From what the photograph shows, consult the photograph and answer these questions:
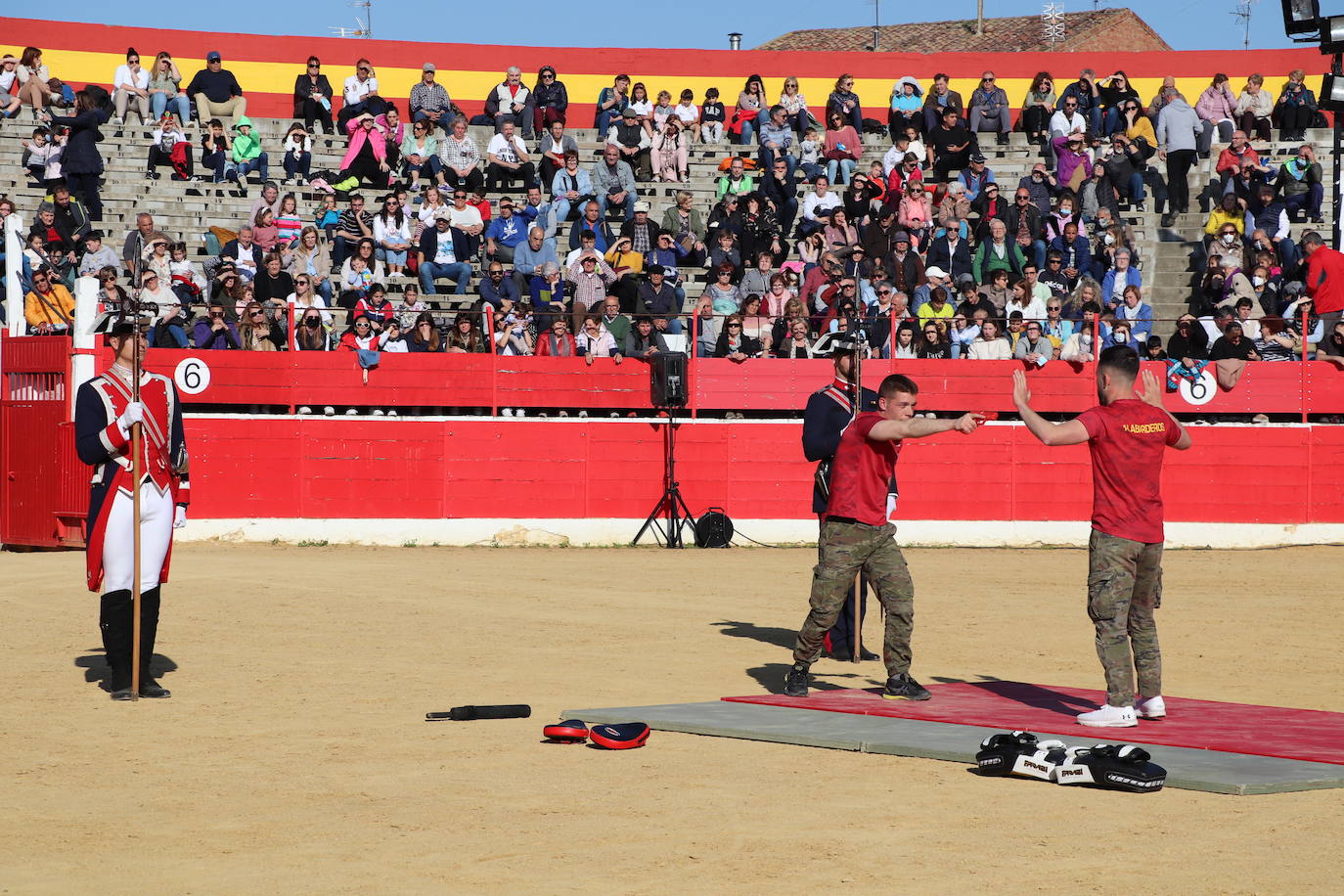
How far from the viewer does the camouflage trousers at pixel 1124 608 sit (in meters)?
8.60

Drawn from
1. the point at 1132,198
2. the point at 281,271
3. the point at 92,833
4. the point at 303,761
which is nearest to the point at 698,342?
the point at 281,271

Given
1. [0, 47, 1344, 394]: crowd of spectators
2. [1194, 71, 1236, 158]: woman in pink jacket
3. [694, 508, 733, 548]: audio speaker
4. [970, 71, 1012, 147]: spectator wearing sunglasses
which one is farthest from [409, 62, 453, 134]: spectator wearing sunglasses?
[1194, 71, 1236, 158]: woman in pink jacket

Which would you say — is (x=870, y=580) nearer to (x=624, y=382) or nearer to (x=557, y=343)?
(x=624, y=382)

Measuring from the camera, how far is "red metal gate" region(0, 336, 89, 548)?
18.0 m

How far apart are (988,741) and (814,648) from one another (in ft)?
6.79

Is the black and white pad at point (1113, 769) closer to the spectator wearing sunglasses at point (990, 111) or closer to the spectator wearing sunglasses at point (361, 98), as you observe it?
the spectator wearing sunglasses at point (361, 98)

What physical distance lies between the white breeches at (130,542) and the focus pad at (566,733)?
9.44 feet

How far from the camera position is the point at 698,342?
69.3 feet

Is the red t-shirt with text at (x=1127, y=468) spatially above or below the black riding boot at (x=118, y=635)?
above

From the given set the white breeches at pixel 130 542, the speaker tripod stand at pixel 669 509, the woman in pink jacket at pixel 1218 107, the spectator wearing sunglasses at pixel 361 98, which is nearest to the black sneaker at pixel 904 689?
the white breeches at pixel 130 542

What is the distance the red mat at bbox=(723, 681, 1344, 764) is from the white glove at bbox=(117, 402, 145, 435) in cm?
382

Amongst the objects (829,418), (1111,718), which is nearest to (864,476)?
(829,418)

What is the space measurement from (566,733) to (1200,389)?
586 inches

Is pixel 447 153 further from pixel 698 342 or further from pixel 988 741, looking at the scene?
pixel 988 741
